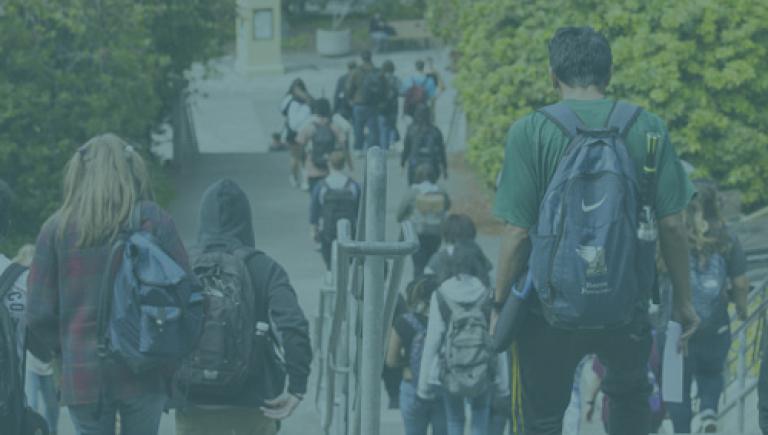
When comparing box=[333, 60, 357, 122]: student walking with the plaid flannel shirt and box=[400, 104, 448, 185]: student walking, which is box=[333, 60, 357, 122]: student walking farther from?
the plaid flannel shirt

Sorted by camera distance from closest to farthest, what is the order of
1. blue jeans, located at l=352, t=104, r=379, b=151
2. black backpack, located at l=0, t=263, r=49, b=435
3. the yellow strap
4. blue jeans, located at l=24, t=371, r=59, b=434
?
1. the yellow strap
2. black backpack, located at l=0, t=263, r=49, b=435
3. blue jeans, located at l=24, t=371, r=59, b=434
4. blue jeans, located at l=352, t=104, r=379, b=151

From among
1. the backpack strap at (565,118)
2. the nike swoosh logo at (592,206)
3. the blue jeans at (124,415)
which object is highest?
the backpack strap at (565,118)

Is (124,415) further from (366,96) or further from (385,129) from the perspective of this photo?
(385,129)

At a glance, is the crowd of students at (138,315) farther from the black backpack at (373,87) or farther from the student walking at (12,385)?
the black backpack at (373,87)

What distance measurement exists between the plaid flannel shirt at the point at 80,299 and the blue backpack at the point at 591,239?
137 centimetres

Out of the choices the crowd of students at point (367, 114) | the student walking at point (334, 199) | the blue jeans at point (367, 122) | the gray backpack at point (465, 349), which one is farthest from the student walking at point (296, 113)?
the gray backpack at point (465, 349)

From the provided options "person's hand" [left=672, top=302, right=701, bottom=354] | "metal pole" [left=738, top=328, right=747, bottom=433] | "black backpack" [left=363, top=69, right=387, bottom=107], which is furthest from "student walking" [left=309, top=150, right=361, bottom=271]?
"person's hand" [left=672, top=302, right=701, bottom=354]

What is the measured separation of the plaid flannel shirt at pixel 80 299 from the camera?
5043mm

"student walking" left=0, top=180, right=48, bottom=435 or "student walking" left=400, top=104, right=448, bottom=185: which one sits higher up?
"student walking" left=0, top=180, right=48, bottom=435

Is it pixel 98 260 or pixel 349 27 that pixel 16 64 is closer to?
pixel 98 260

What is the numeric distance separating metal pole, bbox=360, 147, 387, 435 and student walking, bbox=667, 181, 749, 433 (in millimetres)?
4042

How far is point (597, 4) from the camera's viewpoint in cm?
1549

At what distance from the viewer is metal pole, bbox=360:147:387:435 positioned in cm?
402

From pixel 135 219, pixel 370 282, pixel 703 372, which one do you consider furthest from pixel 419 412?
pixel 370 282
